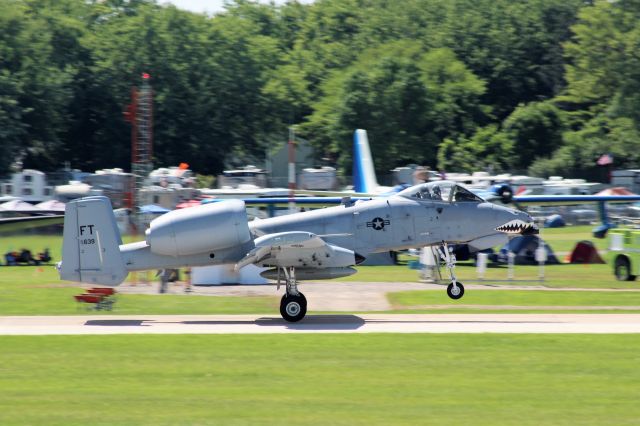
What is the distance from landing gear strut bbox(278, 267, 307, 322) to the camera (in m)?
21.8

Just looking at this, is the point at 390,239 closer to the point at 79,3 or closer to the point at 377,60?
the point at 377,60

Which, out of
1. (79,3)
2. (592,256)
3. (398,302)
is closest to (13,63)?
(79,3)

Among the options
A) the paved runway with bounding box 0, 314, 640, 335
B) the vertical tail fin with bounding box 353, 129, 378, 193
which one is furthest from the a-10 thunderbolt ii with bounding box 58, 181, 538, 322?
the vertical tail fin with bounding box 353, 129, 378, 193

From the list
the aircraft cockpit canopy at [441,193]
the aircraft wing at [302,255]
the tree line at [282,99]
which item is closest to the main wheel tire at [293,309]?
the aircraft wing at [302,255]

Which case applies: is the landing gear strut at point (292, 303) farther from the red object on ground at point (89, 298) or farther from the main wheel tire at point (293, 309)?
the red object on ground at point (89, 298)

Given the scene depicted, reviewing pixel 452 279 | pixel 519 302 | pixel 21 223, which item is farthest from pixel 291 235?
pixel 21 223

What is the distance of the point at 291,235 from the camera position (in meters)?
20.9

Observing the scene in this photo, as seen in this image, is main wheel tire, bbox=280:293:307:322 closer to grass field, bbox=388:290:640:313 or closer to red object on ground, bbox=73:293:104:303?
grass field, bbox=388:290:640:313

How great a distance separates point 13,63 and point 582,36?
45.7 metres

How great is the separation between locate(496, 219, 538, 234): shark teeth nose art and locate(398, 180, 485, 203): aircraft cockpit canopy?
83cm

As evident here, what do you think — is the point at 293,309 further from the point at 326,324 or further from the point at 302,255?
the point at 302,255

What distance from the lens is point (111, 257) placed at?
A: 21797 mm
